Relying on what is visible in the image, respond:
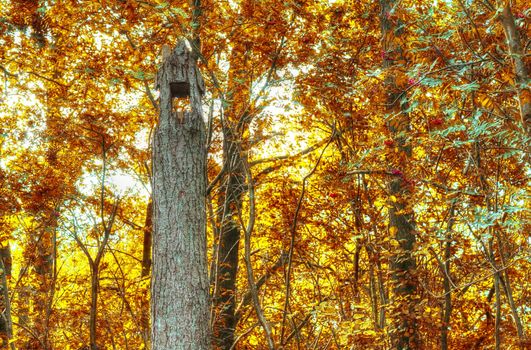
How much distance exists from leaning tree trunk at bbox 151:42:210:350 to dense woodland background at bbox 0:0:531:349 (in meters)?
0.53

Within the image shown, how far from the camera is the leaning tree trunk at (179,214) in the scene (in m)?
4.52

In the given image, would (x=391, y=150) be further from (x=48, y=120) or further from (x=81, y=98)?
(x=48, y=120)

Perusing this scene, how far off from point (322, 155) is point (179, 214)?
105 inches

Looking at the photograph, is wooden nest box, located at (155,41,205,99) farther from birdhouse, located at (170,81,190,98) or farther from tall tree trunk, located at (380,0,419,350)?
tall tree trunk, located at (380,0,419,350)

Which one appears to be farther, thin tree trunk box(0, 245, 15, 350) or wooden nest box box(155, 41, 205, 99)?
thin tree trunk box(0, 245, 15, 350)

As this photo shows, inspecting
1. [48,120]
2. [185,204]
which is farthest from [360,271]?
[48,120]

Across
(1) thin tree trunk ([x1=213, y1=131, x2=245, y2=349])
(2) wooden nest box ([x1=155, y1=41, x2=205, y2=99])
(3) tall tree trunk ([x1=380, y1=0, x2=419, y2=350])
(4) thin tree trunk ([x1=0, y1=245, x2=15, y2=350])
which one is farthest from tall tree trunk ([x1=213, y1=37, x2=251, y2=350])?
(4) thin tree trunk ([x1=0, y1=245, x2=15, y2=350])

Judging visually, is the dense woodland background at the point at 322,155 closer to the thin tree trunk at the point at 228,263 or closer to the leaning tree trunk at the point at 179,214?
the thin tree trunk at the point at 228,263

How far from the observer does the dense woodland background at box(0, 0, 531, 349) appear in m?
4.60

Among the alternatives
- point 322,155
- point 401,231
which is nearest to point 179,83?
point 322,155

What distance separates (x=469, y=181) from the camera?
567cm

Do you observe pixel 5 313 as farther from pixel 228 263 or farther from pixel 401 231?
pixel 401 231

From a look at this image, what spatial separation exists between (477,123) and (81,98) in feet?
20.1

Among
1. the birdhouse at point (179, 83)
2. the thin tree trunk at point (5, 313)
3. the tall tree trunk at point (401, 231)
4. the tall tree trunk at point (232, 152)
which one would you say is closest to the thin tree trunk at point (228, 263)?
→ the tall tree trunk at point (232, 152)
